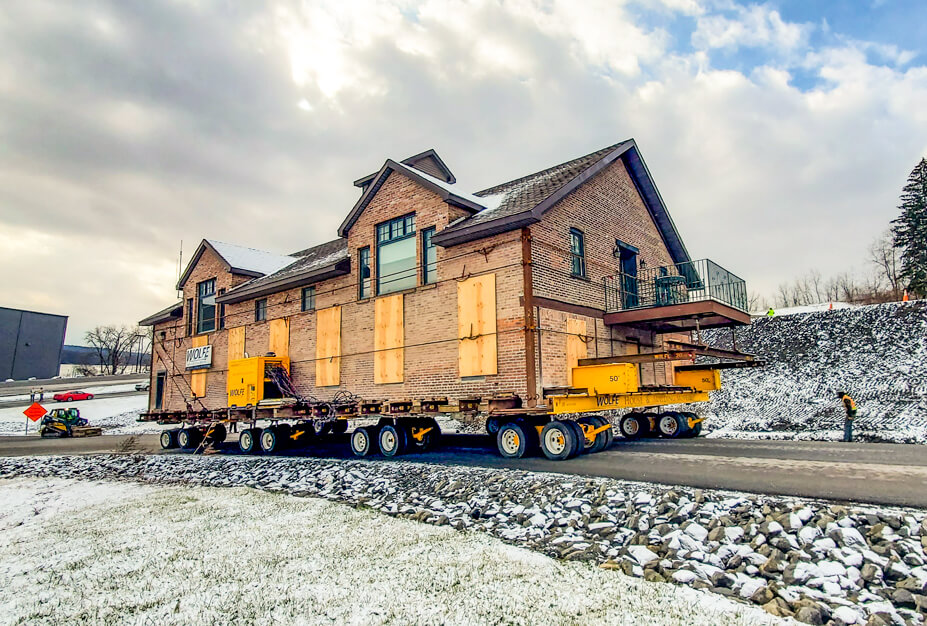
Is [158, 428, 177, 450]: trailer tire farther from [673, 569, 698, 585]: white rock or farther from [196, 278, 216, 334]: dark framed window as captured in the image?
[673, 569, 698, 585]: white rock

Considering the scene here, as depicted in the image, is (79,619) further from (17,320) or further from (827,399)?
(17,320)

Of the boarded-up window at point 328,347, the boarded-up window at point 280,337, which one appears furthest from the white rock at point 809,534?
the boarded-up window at point 280,337

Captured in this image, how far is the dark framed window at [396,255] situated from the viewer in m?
15.8

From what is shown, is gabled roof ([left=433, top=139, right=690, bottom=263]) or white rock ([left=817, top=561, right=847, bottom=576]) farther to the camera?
gabled roof ([left=433, top=139, right=690, bottom=263])

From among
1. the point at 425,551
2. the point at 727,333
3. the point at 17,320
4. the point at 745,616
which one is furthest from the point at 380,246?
the point at 17,320

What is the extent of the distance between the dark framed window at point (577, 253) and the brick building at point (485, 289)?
3 centimetres

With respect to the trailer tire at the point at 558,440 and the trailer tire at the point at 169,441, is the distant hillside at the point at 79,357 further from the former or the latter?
the trailer tire at the point at 558,440

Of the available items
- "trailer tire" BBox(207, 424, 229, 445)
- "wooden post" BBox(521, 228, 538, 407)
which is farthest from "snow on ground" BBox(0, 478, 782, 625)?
"trailer tire" BBox(207, 424, 229, 445)

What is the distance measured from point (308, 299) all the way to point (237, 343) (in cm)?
487

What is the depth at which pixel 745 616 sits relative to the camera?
4152 millimetres

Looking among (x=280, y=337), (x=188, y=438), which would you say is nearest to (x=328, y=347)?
(x=280, y=337)

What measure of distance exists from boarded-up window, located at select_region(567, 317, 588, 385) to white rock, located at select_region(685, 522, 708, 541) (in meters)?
7.25

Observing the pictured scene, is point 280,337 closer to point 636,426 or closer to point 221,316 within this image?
point 221,316

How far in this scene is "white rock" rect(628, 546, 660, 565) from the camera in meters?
5.39
